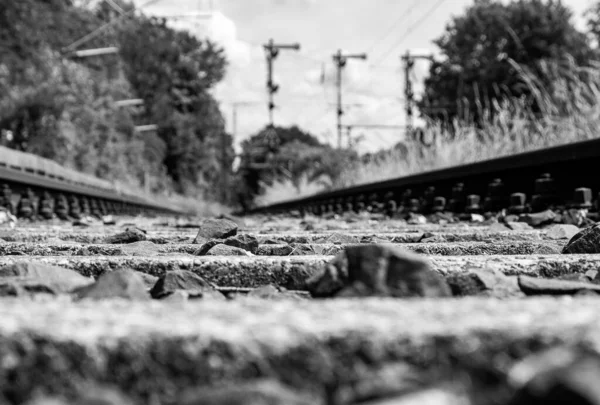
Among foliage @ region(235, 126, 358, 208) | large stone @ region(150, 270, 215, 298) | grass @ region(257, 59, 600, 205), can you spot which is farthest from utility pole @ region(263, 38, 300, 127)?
large stone @ region(150, 270, 215, 298)

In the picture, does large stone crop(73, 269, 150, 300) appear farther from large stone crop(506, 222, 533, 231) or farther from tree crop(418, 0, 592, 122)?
tree crop(418, 0, 592, 122)

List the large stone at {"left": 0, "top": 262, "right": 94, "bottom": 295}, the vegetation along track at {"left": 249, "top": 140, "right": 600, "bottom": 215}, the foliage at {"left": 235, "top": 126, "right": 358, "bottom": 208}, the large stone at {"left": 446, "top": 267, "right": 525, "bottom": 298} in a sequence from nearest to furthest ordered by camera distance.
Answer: the large stone at {"left": 0, "top": 262, "right": 94, "bottom": 295} → the large stone at {"left": 446, "top": 267, "right": 525, "bottom": 298} → the vegetation along track at {"left": 249, "top": 140, "right": 600, "bottom": 215} → the foliage at {"left": 235, "top": 126, "right": 358, "bottom": 208}

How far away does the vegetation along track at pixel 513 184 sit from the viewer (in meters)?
5.08

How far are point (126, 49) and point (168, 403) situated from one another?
55627mm

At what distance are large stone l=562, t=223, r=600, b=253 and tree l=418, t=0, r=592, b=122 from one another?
35533mm

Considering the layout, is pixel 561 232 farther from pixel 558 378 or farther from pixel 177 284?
pixel 558 378

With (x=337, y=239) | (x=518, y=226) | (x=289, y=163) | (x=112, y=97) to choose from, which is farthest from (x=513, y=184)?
(x=289, y=163)

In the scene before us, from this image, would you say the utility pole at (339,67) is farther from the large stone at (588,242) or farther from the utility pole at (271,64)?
the large stone at (588,242)

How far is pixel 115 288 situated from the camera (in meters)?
1.30

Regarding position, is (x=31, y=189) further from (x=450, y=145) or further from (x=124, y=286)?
(x=124, y=286)

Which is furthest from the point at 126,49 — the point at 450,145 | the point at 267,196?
the point at 450,145

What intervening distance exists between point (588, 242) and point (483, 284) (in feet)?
3.15

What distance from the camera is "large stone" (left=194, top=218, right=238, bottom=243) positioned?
3.06 meters

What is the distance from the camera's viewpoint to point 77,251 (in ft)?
8.51
